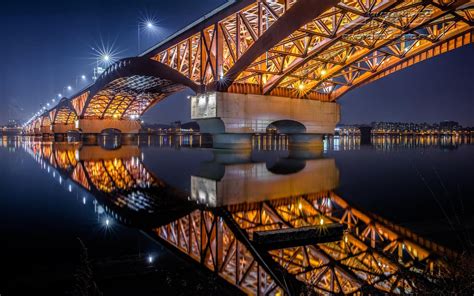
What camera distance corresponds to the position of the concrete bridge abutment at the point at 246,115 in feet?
95.8

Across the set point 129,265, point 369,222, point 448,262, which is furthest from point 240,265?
point 369,222

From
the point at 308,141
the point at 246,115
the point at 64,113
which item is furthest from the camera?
the point at 64,113

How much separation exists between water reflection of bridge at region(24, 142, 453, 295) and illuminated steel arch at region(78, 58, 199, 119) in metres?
23.4

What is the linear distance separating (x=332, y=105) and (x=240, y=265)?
36.0 m

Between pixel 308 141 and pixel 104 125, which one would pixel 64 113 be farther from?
pixel 308 141

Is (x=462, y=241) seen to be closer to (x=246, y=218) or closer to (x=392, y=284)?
(x=392, y=284)

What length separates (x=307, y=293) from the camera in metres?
3.99

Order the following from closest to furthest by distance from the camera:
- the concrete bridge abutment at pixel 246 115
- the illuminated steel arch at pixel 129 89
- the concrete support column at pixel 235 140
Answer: the concrete bridge abutment at pixel 246 115 < the concrete support column at pixel 235 140 < the illuminated steel arch at pixel 129 89

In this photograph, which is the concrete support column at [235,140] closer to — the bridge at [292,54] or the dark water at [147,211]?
the bridge at [292,54]

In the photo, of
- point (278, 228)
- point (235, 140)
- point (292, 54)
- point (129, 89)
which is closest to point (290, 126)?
point (235, 140)

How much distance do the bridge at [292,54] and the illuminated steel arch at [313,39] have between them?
0.08 m

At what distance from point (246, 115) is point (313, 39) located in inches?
359

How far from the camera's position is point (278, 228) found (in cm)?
705

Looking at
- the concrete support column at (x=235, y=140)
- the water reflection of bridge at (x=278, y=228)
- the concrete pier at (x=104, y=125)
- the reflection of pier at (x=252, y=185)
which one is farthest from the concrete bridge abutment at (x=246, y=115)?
the concrete pier at (x=104, y=125)
